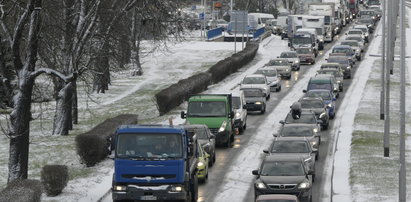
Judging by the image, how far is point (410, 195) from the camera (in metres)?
28.4

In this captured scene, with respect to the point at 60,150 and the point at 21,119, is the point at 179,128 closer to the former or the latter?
the point at 21,119

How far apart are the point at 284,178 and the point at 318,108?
18.2 meters

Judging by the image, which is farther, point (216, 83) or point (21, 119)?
point (216, 83)

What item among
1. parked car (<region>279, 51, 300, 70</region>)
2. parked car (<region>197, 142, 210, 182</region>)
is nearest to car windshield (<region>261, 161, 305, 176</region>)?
parked car (<region>197, 142, 210, 182</region>)

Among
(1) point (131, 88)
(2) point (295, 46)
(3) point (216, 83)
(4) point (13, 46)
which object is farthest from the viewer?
(2) point (295, 46)

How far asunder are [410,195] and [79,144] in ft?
38.1

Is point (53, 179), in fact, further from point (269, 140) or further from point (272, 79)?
point (272, 79)

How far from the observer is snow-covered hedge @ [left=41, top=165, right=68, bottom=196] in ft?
90.1

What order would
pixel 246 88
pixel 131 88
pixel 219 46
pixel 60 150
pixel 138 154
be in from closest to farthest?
pixel 138 154 → pixel 60 150 → pixel 246 88 → pixel 131 88 → pixel 219 46

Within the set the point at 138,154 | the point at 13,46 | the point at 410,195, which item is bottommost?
the point at 410,195

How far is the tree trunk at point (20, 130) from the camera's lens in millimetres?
27500

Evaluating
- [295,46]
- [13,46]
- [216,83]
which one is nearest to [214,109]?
[13,46]

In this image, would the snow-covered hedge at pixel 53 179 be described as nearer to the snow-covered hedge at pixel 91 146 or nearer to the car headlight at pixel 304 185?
the snow-covered hedge at pixel 91 146

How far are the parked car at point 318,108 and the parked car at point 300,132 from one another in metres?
7.28
